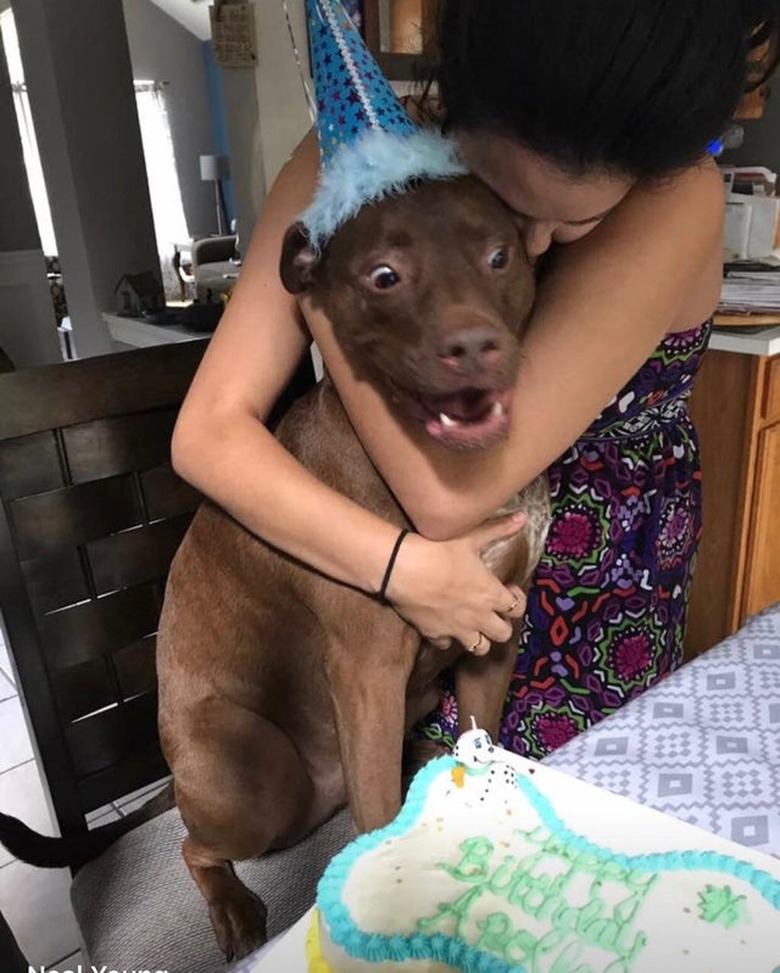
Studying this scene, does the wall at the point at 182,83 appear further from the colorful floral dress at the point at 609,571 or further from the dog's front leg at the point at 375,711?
the dog's front leg at the point at 375,711

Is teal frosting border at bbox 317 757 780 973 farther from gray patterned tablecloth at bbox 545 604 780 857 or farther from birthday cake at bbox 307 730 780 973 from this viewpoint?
gray patterned tablecloth at bbox 545 604 780 857

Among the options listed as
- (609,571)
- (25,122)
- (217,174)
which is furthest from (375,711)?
(217,174)

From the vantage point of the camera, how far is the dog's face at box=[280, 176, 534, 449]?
0.67m

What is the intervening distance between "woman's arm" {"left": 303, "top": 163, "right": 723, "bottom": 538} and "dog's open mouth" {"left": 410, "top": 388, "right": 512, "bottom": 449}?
0.21ft

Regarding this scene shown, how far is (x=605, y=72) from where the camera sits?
590mm

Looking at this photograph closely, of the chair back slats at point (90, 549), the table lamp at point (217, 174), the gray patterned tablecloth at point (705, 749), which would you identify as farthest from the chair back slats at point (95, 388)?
→ the table lamp at point (217, 174)

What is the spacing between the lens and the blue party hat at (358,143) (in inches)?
27.5

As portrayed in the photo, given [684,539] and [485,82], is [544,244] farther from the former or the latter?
[684,539]

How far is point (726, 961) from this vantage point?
0.44m

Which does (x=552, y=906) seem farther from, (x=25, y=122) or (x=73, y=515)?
(x=25, y=122)

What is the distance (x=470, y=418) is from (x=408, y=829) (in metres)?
0.32

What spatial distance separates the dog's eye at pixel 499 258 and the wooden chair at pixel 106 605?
0.46 m

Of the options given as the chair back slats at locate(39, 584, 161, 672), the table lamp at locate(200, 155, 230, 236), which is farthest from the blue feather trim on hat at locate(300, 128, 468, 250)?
the table lamp at locate(200, 155, 230, 236)

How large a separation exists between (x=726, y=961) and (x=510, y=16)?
58 cm
